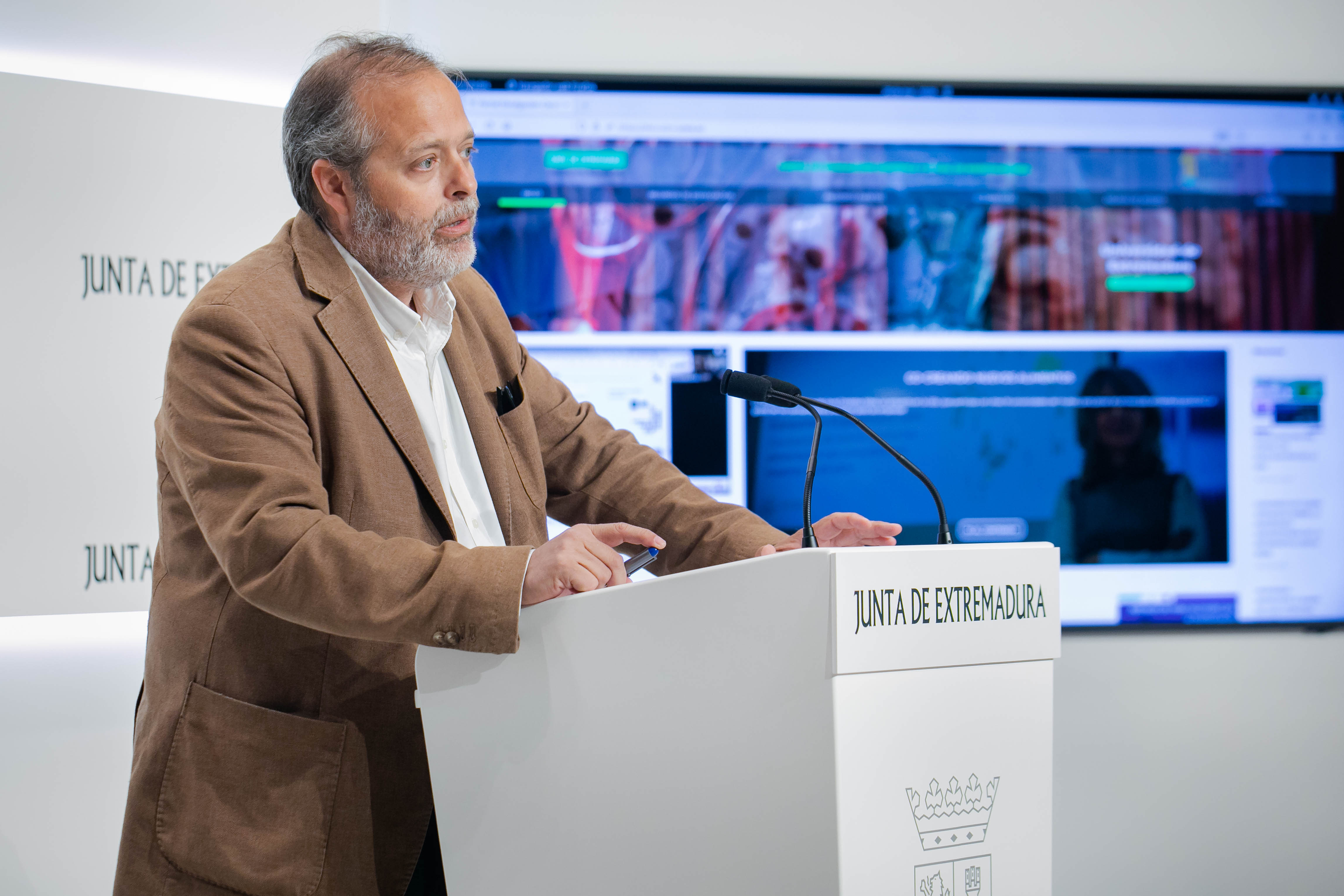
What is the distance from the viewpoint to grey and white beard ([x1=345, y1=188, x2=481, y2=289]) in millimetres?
1612

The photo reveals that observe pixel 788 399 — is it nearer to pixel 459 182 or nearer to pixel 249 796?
pixel 459 182

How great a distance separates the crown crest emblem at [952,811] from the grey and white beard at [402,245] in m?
1.09

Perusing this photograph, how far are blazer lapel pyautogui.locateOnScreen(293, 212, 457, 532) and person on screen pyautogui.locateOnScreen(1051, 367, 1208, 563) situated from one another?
7.82 feet

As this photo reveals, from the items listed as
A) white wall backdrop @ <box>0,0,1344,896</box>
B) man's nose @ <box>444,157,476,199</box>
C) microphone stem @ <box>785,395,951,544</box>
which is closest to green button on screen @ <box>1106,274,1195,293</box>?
white wall backdrop @ <box>0,0,1344,896</box>

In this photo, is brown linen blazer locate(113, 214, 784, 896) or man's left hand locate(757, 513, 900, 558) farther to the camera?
man's left hand locate(757, 513, 900, 558)

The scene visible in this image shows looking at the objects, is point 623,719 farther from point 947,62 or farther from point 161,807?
point 947,62

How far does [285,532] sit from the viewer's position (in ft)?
3.99

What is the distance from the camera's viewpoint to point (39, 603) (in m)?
2.48

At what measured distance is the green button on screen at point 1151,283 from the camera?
3.23 m

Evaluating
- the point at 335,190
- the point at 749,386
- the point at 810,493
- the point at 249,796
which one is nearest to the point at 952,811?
the point at 810,493

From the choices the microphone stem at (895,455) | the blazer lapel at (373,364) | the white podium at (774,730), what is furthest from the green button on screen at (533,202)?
the white podium at (774,730)

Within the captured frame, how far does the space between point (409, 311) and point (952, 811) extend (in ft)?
3.59

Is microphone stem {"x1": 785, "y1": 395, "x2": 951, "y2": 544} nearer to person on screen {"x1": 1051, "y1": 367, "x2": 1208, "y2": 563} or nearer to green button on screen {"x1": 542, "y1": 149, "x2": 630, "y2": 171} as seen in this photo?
green button on screen {"x1": 542, "y1": 149, "x2": 630, "y2": 171}

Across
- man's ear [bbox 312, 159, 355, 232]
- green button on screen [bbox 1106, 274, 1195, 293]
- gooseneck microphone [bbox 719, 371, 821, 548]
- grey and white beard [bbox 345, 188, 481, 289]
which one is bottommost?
gooseneck microphone [bbox 719, 371, 821, 548]
